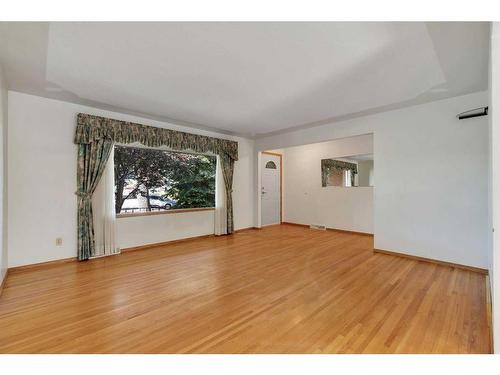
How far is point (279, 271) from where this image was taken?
3049mm

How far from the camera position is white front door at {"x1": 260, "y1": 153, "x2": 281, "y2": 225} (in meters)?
6.65

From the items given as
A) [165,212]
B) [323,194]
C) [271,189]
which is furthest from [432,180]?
[165,212]

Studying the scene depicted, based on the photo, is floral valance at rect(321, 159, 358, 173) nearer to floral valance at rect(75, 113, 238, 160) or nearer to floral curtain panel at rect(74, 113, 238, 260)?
floral valance at rect(75, 113, 238, 160)

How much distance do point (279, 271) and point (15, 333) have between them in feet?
8.16

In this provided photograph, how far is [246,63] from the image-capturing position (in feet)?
7.59

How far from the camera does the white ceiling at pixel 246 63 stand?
1828 millimetres

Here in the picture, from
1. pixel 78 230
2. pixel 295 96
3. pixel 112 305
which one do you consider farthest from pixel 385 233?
pixel 78 230

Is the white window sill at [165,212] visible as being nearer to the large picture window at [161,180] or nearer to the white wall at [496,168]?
the large picture window at [161,180]

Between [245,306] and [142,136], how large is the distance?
326 cm

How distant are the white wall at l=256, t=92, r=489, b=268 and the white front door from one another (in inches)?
116

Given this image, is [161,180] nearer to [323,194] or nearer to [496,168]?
[323,194]

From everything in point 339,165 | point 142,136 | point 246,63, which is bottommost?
point 339,165

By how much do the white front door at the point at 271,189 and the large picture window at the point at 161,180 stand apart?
1801 millimetres

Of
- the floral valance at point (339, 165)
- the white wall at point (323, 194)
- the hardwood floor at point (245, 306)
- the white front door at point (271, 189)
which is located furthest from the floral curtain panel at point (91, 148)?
the floral valance at point (339, 165)
